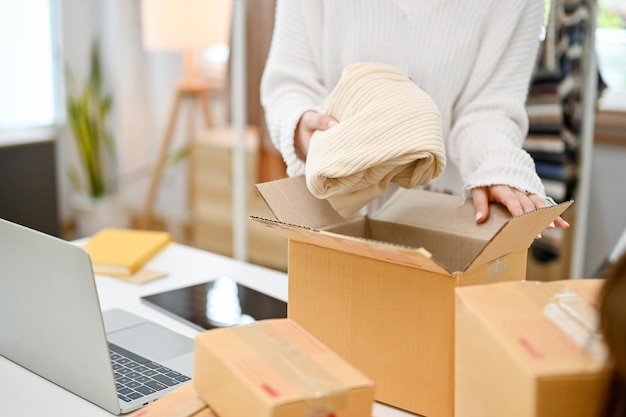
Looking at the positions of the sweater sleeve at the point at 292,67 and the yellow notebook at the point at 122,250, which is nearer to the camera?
the sweater sleeve at the point at 292,67

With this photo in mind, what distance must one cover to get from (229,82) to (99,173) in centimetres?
95

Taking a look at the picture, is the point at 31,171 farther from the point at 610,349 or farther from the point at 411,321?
the point at 610,349

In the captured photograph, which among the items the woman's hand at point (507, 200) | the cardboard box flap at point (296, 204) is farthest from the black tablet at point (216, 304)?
the woman's hand at point (507, 200)

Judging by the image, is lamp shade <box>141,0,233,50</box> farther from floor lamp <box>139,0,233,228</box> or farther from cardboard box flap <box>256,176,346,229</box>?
cardboard box flap <box>256,176,346,229</box>

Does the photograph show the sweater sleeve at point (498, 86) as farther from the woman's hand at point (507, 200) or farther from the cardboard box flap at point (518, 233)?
the cardboard box flap at point (518, 233)

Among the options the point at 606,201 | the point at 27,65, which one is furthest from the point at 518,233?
the point at 27,65

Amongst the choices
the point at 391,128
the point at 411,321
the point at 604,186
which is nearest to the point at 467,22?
the point at 391,128

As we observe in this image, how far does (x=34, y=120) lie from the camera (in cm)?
400

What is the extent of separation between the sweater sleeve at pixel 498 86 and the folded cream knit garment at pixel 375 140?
0.25 metres

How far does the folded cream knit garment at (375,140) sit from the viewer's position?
92 centimetres

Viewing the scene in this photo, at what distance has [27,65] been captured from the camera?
12.8ft

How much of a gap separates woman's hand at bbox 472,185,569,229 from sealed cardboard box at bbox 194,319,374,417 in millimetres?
367

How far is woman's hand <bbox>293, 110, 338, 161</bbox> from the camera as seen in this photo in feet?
3.46

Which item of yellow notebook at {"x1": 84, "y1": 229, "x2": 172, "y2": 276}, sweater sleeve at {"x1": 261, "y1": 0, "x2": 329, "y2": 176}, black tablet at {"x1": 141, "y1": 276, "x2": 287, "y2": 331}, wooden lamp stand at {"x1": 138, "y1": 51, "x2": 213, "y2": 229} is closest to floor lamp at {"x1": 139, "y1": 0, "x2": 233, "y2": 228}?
wooden lamp stand at {"x1": 138, "y1": 51, "x2": 213, "y2": 229}
